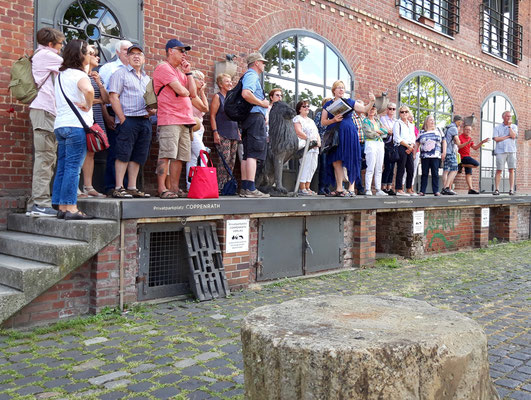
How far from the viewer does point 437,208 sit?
30.6ft

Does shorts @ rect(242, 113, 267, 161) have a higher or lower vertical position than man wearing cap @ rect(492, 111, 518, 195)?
lower

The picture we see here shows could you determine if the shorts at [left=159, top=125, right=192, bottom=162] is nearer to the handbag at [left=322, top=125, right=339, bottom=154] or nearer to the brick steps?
the brick steps

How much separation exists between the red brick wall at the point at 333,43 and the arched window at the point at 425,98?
0.22 m

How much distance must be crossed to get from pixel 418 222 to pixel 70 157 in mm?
6094

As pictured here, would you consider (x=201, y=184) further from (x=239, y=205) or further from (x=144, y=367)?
(x=144, y=367)

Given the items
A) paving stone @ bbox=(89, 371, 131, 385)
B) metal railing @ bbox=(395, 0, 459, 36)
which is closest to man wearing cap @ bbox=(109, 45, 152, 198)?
paving stone @ bbox=(89, 371, 131, 385)

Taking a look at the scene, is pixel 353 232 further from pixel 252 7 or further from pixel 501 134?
pixel 501 134

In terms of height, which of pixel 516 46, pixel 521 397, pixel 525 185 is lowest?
pixel 521 397

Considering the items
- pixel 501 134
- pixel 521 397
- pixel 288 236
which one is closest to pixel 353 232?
pixel 288 236

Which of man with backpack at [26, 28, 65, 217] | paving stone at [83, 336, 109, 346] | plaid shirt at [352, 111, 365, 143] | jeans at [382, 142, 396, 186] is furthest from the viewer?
jeans at [382, 142, 396, 186]

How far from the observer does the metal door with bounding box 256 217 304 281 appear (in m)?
6.23

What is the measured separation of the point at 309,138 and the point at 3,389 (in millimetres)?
5744

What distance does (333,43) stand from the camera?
9.95 m

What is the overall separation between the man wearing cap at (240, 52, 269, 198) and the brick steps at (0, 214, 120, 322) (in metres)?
2.05
